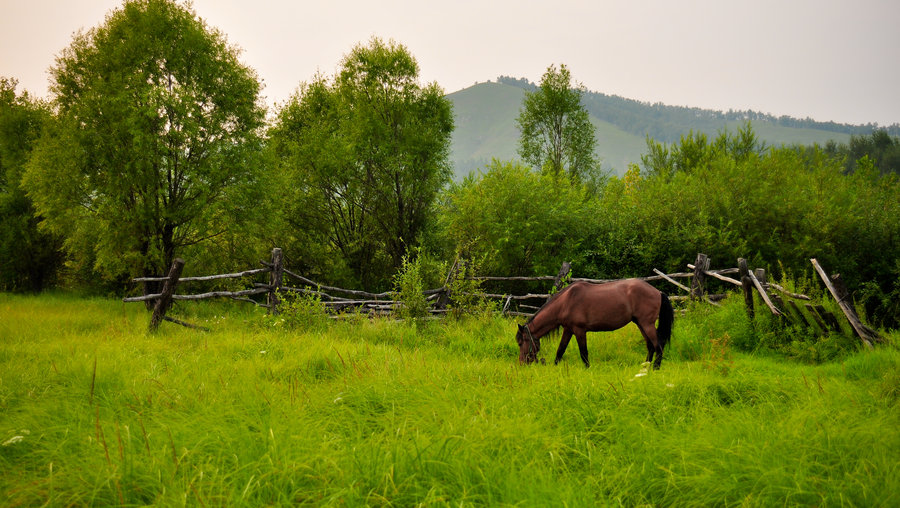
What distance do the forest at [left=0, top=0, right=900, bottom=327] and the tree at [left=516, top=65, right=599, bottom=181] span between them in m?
8.83

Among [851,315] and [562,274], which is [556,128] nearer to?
[562,274]

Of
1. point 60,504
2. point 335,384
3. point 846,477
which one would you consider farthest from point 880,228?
point 60,504

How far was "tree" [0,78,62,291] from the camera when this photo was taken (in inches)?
594

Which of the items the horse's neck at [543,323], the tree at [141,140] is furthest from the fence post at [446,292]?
the tree at [141,140]

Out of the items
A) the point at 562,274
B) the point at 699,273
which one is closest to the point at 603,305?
the point at 699,273

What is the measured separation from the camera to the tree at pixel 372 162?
1445 cm

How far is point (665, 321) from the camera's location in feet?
18.4

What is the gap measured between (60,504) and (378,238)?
556 inches

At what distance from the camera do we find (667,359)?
5.83 meters

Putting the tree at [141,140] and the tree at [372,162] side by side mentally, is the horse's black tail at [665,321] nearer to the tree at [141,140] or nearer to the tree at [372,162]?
the tree at [372,162]

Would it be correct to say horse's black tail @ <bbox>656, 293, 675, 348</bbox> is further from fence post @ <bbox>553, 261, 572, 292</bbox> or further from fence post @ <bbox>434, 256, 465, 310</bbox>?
fence post @ <bbox>434, 256, 465, 310</bbox>

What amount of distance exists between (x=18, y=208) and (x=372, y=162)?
13.5 meters

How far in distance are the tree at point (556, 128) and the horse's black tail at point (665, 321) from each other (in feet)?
59.0

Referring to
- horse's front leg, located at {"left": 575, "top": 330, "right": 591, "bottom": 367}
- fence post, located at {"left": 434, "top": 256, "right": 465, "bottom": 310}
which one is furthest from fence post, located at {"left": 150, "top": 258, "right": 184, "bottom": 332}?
horse's front leg, located at {"left": 575, "top": 330, "right": 591, "bottom": 367}
